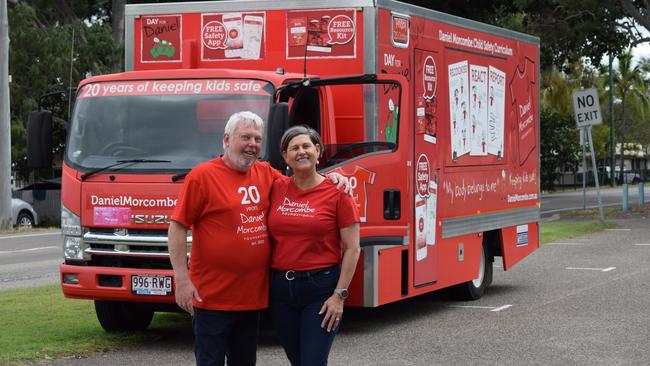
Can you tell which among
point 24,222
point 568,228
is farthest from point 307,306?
point 24,222

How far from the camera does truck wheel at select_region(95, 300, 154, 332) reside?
35.0 feet

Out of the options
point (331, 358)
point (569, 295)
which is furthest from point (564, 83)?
point (331, 358)

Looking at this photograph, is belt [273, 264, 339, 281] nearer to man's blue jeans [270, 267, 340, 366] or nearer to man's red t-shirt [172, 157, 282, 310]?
man's blue jeans [270, 267, 340, 366]

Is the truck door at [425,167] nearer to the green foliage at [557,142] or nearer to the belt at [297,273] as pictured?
the belt at [297,273]

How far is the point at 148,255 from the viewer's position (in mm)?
9500

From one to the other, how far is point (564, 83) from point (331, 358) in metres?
69.5

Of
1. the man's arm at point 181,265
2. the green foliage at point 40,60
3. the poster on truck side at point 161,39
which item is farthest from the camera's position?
the green foliage at point 40,60

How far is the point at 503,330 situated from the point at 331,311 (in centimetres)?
523

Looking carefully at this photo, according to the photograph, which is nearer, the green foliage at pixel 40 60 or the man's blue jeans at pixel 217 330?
the man's blue jeans at pixel 217 330

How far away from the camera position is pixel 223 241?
6.07 m

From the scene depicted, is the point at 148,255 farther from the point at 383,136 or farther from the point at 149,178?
the point at 383,136

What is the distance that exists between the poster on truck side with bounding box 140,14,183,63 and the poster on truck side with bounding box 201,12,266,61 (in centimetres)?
30

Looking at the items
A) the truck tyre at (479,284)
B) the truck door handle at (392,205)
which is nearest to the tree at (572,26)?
the truck tyre at (479,284)

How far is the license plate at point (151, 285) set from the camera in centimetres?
944
